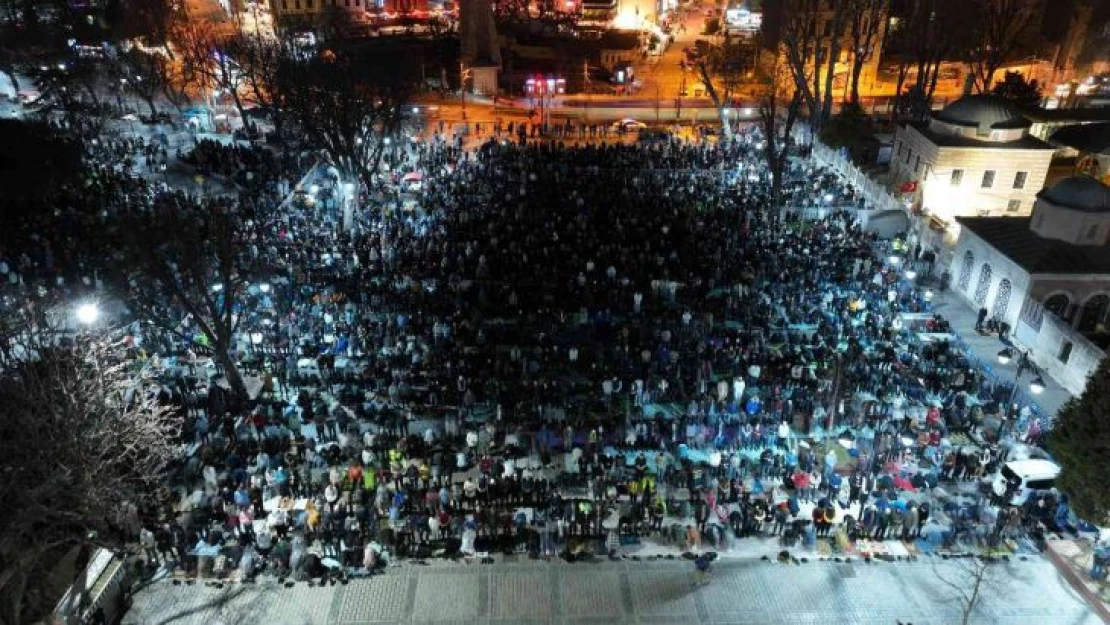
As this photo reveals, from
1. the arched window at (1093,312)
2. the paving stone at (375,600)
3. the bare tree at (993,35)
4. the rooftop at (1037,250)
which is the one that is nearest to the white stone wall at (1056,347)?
the rooftop at (1037,250)

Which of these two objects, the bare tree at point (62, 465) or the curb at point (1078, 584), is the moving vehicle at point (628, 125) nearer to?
the curb at point (1078, 584)

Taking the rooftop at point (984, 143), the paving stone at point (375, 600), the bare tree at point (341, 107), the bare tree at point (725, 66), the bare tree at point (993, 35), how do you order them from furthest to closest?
1. the bare tree at point (725, 66)
2. the bare tree at point (993, 35)
3. the bare tree at point (341, 107)
4. the rooftop at point (984, 143)
5. the paving stone at point (375, 600)

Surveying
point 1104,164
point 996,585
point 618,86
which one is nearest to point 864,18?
point 618,86

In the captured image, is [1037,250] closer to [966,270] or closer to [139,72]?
[966,270]

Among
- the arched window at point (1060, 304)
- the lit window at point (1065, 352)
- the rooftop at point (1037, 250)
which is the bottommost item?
the lit window at point (1065, 352)

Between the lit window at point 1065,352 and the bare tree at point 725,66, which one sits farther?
the bare tree at point 725,66

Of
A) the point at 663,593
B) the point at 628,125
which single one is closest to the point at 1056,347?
the point at 663,593
